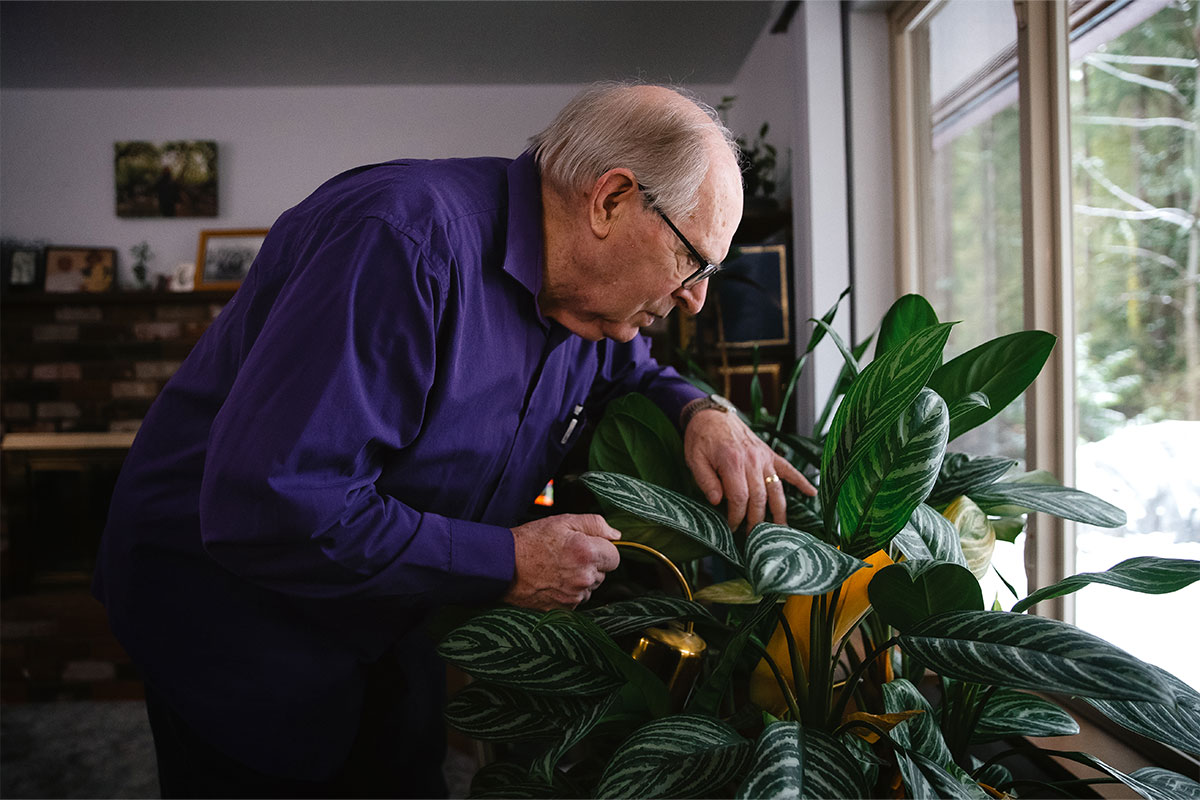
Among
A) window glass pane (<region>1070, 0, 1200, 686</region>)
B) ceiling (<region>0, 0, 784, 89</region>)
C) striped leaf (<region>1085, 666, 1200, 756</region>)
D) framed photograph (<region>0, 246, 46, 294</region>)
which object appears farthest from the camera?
framed photograph (<region>0, 246, 46, 294</region>)

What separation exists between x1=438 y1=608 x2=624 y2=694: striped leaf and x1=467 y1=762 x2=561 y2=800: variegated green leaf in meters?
0.17

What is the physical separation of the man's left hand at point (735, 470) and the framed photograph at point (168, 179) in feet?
13.1

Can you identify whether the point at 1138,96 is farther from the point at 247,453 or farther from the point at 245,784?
the point at 245,784

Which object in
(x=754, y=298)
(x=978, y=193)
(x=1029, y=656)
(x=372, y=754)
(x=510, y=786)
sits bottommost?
(x=372, y=754)

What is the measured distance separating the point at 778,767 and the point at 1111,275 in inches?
54.1

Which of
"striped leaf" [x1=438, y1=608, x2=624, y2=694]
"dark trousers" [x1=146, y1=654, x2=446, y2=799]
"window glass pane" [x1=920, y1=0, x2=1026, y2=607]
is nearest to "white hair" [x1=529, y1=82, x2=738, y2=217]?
"striped leaf" [x1=438, y1=608, x2=624, y2=694]

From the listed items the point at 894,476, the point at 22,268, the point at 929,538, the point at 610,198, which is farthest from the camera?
the point at 22,268

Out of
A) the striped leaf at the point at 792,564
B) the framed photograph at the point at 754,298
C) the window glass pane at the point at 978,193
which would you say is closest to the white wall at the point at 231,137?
the framed photograph at the point at 754,298

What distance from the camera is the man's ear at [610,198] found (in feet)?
2.99

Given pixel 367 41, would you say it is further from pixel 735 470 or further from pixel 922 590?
pixel 922 590

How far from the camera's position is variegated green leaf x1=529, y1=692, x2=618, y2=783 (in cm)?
65

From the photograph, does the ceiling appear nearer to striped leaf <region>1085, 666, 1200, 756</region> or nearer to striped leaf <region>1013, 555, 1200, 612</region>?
striped leaf <region>1013, 555, 1200, 612</region>

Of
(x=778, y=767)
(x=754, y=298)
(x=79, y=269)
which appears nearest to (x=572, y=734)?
(x=778, y=767)

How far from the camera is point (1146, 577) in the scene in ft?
2.17
